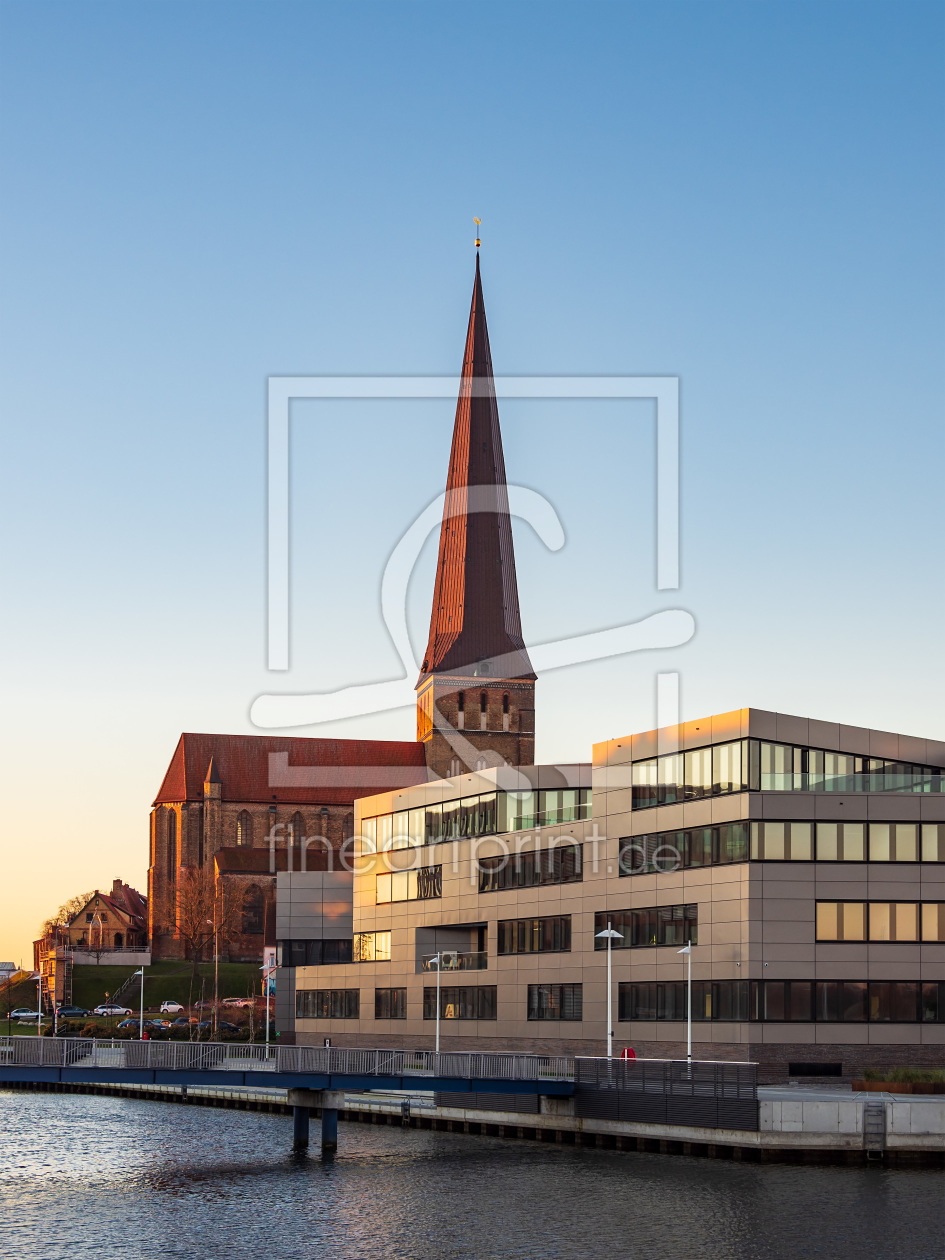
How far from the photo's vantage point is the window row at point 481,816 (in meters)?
76.6

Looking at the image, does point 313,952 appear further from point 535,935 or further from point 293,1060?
point 293,1060

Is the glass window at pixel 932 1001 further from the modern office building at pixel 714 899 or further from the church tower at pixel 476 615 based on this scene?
the church tower at pixel 476 615

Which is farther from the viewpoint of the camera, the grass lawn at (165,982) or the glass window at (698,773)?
the grass lawn at (165,982)

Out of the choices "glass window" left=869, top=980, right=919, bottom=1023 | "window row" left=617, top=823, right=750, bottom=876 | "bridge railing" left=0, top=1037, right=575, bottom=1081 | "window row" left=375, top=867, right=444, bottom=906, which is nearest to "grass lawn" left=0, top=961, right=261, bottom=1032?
"window row" left=375, top=867, right=444, bottom=906

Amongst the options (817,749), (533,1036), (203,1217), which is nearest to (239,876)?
(533,1036)

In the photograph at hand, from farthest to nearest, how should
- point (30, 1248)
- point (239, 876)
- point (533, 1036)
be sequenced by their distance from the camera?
point (239, 876) → point (533, 1036) → point (30, 1248)

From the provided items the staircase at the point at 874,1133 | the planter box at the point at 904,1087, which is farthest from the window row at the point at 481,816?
the staircase at the point at 874,1133

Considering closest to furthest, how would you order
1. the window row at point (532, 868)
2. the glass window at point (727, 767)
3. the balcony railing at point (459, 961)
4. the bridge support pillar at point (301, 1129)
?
1. the bridge support pillar at point (301, 1129)
2. the glass window at point (727, 767)
3. the window row at point (532, 868)
4. the balcony railing at point (459, 961)

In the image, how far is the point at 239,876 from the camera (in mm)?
161125

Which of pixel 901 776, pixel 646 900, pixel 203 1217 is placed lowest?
A: pixel 203 1217

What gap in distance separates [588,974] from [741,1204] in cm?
2928

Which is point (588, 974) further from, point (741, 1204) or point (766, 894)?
point (741, 1204)

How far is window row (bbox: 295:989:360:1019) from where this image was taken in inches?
3583

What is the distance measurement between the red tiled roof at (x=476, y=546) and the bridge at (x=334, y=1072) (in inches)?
3484
